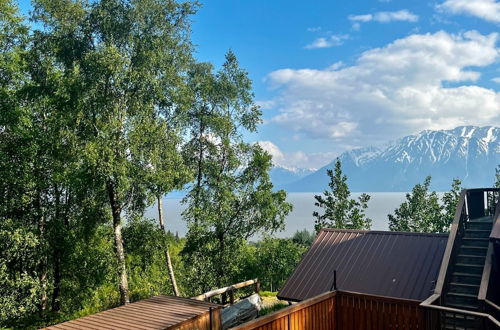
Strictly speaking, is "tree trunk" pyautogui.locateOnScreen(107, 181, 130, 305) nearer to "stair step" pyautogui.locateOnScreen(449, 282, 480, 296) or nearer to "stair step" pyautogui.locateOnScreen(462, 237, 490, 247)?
"stair step" pyautogui.locateOnScreen(449, 282, 480, 296)

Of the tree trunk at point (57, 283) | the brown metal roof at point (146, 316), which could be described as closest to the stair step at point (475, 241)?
the brown metal roof at point (146, 316)

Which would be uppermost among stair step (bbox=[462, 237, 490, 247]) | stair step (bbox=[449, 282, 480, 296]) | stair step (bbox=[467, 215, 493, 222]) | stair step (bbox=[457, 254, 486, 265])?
stair step (bbox=[467, 215, 493, 222])

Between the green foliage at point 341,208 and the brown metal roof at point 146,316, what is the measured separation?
15679mm

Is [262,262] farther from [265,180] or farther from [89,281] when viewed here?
[89,281]

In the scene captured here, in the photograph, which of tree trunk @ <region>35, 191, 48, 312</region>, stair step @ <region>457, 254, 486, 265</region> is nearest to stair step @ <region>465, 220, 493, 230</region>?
stair step @ <region>457, 254, 486, 265</region>

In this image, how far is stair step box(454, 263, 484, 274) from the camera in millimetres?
9094

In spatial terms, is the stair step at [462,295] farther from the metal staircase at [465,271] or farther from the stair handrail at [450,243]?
the stair handrail at [450,243]

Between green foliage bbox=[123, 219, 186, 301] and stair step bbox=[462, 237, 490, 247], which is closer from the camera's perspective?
stair step bbox=[462, 237, 490, 247]

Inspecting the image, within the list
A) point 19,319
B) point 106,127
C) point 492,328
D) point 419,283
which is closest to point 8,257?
point 19,319

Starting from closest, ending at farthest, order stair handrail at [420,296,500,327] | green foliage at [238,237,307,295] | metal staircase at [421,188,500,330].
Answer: stair handrail at [420,296,500,327] < metal staircase at [421,188,500,330] < green foliage at [238,237,307,295]

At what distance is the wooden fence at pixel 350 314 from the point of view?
7.78m

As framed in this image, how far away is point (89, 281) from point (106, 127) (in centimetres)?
719

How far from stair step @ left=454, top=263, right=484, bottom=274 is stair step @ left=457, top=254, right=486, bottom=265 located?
0.67 ft

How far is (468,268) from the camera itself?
30.5 feet
